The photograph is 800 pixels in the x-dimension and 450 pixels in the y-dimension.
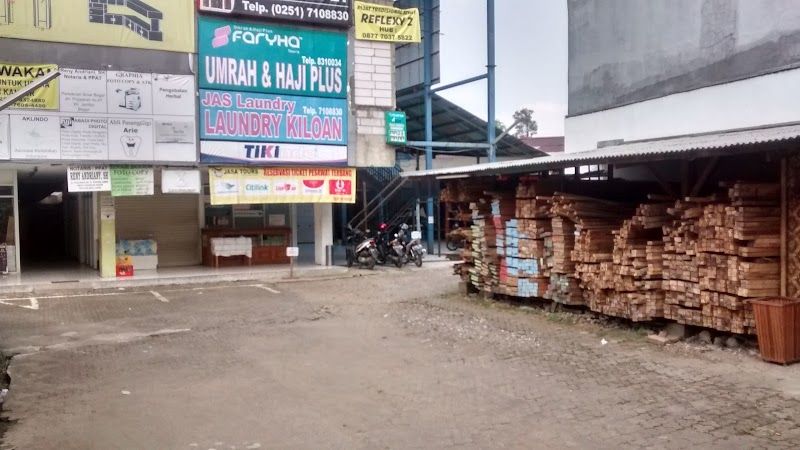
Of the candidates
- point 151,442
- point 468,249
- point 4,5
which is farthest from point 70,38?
point 151,442

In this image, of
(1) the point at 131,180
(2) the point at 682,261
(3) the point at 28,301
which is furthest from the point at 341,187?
(2) the point at 682,261

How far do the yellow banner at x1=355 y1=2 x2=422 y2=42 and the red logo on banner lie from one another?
395 cm

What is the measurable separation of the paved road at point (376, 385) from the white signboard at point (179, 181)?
5.05 metres

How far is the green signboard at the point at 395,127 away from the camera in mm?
19359

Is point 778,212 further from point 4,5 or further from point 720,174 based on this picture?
point 4,5

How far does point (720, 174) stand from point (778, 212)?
175 centimetres

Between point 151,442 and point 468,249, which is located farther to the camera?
point 468,249

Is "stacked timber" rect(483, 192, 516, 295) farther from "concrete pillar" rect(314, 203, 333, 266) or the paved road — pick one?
"concrete pillar" rect(314, 203, 333, 266)

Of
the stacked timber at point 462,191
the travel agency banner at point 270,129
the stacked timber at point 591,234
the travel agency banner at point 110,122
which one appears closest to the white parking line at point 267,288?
the travel agency banner at point 270,129

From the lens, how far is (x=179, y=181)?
17172 mm

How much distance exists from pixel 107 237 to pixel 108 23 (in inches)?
206

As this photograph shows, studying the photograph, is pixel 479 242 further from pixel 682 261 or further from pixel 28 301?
pixel 28 301

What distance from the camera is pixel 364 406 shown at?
697 cm

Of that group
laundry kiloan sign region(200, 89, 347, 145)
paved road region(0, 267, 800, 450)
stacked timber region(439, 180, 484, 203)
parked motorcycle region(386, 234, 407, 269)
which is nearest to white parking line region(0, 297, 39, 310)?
paved road region(0, 267, 800, 450)
